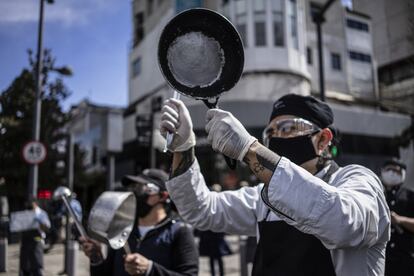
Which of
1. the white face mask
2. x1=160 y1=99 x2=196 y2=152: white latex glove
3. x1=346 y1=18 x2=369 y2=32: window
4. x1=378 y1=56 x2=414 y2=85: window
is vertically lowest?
the white face mask

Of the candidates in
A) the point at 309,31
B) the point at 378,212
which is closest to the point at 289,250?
the point at 378,212

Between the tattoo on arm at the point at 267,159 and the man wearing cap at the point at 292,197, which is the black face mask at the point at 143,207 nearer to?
the man wearing cap at the point at 292,197

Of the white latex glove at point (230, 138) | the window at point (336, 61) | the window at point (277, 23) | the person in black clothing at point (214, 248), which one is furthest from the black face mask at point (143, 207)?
the window at point (336, 61)

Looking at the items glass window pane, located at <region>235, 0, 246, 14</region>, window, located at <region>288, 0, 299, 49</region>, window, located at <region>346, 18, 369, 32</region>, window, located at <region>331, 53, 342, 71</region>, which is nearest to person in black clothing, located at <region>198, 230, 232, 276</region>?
window, located at <region>346, 18, 369, 32</region>

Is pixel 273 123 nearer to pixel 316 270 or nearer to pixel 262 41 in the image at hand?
pixel 316 270

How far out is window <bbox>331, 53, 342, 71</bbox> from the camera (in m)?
25.0

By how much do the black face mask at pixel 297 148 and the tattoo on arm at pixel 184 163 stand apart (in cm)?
46

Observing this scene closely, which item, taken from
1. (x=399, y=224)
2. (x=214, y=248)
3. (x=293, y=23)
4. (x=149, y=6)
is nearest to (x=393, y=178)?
(x=399, y=224)

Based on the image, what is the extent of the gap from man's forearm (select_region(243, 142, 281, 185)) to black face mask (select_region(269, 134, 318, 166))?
603 millimetres

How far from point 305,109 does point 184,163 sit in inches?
29.6

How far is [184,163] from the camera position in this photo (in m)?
2.25

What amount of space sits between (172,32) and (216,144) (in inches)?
23.1

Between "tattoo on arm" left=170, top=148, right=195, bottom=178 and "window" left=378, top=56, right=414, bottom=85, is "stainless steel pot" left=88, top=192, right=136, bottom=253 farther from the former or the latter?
"window" left=378, top=56, right=414, bottom=85

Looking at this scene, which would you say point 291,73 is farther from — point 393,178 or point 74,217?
point 74,217
